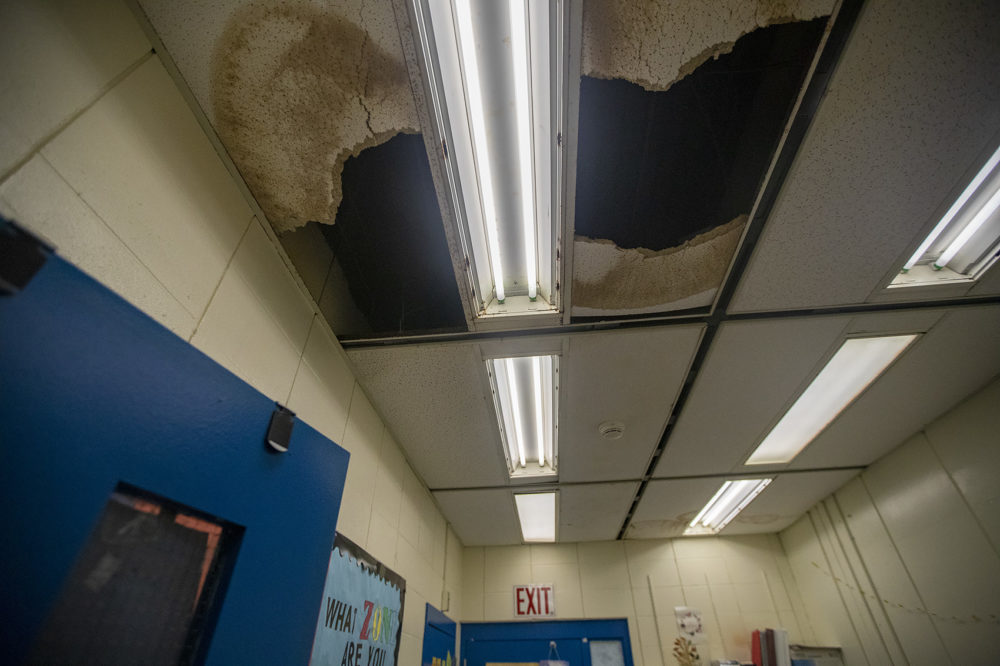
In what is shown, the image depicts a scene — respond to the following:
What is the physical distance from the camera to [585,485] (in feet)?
10.8

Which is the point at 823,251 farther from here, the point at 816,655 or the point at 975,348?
the point at 816,655

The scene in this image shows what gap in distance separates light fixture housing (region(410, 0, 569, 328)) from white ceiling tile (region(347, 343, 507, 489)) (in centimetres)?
39

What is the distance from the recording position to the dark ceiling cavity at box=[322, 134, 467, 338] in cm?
131

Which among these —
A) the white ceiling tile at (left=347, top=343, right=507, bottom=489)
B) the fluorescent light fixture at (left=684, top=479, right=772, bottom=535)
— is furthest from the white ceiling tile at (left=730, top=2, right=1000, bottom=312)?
the fluorescent light fixture at (left=684, top=479, right=772, bottom=535)

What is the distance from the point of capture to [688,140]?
4.14 ft

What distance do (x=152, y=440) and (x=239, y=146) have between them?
931mm

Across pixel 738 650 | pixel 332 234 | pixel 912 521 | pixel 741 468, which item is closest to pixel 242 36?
pixel 332 234

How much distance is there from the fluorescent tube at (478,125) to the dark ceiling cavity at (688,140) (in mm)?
309

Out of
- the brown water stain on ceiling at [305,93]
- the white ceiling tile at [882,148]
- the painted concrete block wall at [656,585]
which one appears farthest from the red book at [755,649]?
the brown water stain on ceiling at [305,93]

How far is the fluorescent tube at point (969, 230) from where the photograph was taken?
5.07ft

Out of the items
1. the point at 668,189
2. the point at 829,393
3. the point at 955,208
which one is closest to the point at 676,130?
the point at 668,189

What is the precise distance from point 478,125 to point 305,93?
1.62 ft

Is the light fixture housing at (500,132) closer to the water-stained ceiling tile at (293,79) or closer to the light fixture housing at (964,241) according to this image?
the water-stained ceiling tile at (293,79)

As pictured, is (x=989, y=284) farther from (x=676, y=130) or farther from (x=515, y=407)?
(x=515, y=407)
